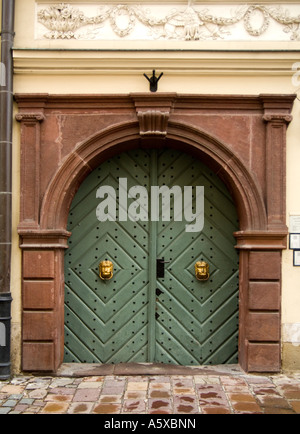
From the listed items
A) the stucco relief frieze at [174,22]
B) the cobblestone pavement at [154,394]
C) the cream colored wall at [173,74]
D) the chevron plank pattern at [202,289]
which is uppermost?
the stucco relief frieze at [174,22]

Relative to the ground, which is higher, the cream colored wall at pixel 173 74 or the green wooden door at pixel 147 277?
the cream colored wall at pixel 173 74

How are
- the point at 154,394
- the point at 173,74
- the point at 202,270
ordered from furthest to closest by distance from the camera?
1. the point at 202,270
2. the point at 173,74
3. the point at 154,394

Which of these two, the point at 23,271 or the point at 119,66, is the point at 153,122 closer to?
the point at 119,66

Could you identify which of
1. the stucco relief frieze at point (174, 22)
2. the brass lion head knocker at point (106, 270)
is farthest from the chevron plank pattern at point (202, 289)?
the stucco relief frieze at point (174, 22)

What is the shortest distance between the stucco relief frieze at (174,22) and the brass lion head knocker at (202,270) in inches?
92.4

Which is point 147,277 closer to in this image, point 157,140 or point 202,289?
point 202,289

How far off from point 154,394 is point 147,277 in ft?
4.28

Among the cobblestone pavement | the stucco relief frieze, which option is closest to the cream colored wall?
the stucco relief frieze

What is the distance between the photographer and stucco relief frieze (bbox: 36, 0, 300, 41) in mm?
4891

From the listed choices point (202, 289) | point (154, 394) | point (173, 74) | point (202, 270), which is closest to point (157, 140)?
point (173, 74)

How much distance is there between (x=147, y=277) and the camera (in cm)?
517

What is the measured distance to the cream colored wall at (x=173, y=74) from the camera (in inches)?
189

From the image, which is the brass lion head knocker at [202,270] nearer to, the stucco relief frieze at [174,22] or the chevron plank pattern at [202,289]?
the chevron plank pattern at [202,289]

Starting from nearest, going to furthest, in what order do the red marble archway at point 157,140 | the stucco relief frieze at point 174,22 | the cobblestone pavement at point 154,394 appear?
the cobblestone pavement at point 154,394, the red marble archway at point 157,140, the stucco relief frieze at point 174,22
